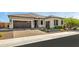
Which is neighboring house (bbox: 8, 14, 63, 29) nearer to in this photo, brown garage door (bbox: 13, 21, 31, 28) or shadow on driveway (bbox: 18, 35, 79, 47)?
brown garage door (bbox: 13, 21, 31, 28)

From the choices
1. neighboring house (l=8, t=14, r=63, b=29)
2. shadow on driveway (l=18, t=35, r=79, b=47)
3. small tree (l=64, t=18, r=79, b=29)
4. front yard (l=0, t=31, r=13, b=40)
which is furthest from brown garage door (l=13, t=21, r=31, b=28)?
small tree (l=64, t=18, r=79, b=29)

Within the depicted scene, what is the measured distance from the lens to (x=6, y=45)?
14.2ft

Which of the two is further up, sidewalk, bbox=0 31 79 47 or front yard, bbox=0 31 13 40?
front yard, bbox=0 31 13 40

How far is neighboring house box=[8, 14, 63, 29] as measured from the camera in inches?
175

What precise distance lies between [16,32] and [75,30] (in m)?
1.28

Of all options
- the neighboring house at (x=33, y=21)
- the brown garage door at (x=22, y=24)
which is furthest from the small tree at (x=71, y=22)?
the brown garage door at (x=22, y=24)

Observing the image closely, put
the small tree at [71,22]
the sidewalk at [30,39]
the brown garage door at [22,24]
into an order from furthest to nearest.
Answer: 1. the small tree at [71,22]
2. the brown garage door at [22,24]
3. the sidewalk at [30,39]

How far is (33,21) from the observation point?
14.9 ft

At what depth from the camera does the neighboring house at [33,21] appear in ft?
14.5

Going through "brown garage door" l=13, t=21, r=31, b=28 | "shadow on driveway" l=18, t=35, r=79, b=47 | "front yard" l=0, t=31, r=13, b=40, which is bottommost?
"shadow on driveway" l=18, t=35, r=79, b=47

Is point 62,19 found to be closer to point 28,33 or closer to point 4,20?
point 28,33

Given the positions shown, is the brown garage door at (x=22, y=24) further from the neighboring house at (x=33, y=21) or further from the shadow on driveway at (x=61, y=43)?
the shadow on driveway at (x=61, y=43)
